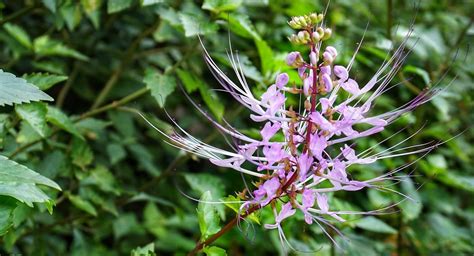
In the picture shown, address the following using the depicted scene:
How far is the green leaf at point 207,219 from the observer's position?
153 cm

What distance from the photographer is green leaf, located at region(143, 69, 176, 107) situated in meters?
2.04

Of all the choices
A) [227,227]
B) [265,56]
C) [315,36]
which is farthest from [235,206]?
[265,56]

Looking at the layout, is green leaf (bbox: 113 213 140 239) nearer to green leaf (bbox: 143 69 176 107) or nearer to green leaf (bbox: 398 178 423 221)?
green leaf (bbox: 143 69 176 107)

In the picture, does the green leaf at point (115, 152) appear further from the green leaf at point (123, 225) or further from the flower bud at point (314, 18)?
the flower bud at point (314, 18)

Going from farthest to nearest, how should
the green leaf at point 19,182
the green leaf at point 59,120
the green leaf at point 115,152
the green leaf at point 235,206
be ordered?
the green leaf at point 115,152, the green leaf at point 59,120, the green leaf at point 235,206, the green leaf at point 19,182

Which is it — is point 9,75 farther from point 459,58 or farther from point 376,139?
point 459,58

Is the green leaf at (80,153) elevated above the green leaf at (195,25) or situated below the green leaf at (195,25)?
below

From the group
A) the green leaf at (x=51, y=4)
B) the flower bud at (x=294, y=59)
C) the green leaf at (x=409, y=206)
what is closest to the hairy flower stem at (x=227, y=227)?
the flower bud at (x=294, y=59)

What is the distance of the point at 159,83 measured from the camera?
6.85 ft

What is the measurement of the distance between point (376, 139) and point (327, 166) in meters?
1.80

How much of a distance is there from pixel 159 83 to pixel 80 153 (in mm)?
384

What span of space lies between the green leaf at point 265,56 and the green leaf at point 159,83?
12.1 inches

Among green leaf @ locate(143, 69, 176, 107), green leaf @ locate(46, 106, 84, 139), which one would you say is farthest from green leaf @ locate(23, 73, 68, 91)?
green leaf @ locate(143, 69, 176, 107)

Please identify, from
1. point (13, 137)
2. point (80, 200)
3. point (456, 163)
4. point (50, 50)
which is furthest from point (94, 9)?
point (456, 163)
